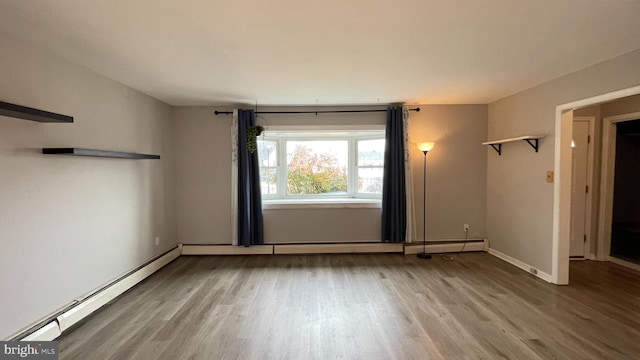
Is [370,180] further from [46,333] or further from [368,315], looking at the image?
[46,333]

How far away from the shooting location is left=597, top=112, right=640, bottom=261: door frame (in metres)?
3.98

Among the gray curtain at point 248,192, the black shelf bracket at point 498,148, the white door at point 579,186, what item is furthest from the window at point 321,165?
the white door at point 579,186

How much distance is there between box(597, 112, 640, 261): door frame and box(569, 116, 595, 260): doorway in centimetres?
13

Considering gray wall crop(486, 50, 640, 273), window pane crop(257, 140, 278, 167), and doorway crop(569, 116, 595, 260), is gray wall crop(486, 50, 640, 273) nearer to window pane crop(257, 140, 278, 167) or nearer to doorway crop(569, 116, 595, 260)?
doorway crop(569, 116, 595, 260)

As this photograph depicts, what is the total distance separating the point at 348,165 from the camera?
4.96 metres

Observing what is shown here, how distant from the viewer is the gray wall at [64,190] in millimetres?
2049

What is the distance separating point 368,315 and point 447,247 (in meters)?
2.41

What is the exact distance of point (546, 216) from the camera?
136 inches

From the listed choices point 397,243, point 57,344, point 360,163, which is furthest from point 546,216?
point 57,344

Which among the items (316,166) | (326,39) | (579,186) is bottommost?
(579,186)

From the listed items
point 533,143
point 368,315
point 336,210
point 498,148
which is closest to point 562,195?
point 533,143

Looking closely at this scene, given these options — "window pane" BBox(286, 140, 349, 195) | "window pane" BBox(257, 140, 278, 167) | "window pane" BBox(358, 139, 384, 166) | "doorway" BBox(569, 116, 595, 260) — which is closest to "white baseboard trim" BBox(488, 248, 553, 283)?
"doorway" BBox(569, 116, 595, 260)

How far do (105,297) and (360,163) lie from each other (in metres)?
3.76

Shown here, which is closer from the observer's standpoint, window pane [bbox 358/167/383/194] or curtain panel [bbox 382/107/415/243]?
curtain panel [bbox 382/107/415/243]
